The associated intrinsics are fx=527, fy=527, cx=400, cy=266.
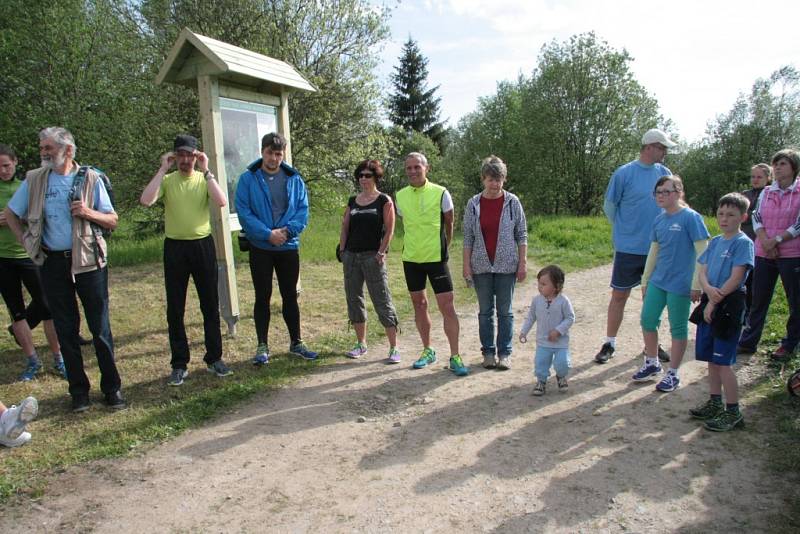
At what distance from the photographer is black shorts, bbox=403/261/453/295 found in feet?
16.3

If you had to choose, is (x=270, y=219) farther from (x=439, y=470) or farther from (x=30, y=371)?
(x=439, y=470)

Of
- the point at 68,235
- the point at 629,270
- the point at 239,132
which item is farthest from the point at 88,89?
the point at 629,270

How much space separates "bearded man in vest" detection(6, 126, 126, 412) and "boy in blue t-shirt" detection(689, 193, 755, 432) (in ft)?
15.0

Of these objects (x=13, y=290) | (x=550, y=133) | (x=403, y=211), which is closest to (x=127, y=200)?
(x=13, y=290)

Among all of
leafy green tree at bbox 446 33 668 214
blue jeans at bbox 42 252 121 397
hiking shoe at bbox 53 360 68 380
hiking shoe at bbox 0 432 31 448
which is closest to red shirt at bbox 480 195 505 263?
blue jeans at bbox 42 252 121 397

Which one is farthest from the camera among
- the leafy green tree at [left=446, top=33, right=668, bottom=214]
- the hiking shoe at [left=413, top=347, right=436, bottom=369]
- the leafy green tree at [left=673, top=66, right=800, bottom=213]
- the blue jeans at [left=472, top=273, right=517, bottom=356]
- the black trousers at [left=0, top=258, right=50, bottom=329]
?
the leafy green tree at [left=673, top=66, right=800, bottom=213]

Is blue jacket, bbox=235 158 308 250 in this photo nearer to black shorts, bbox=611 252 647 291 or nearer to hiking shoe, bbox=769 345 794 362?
black shorts, bbox=611 252 647 291

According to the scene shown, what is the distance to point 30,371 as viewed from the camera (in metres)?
4.95

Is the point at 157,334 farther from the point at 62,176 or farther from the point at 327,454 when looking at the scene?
the point at 327,454

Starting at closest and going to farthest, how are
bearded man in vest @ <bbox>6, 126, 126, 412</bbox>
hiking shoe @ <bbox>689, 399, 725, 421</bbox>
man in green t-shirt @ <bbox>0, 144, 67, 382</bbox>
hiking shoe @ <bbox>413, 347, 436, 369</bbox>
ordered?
hiking shoe @ <bbox>689, 399, 725, 421</bbox>
bearded man in vest @ <bbox>6, 126, 126, 412</bbox>
man in green t-shirt @ <bbox>0, 144, 67, 382</bbox>
hiking shoe @ <bbox>413, 347, 436, 369</bbox>

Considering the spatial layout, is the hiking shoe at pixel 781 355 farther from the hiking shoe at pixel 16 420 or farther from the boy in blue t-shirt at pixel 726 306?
the hiking shoe at pixel 16 420

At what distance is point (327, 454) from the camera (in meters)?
3.55

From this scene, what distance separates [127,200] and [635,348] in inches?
450

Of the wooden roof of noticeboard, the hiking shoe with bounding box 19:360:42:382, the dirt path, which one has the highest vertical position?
the wooden roof of noticeboard
